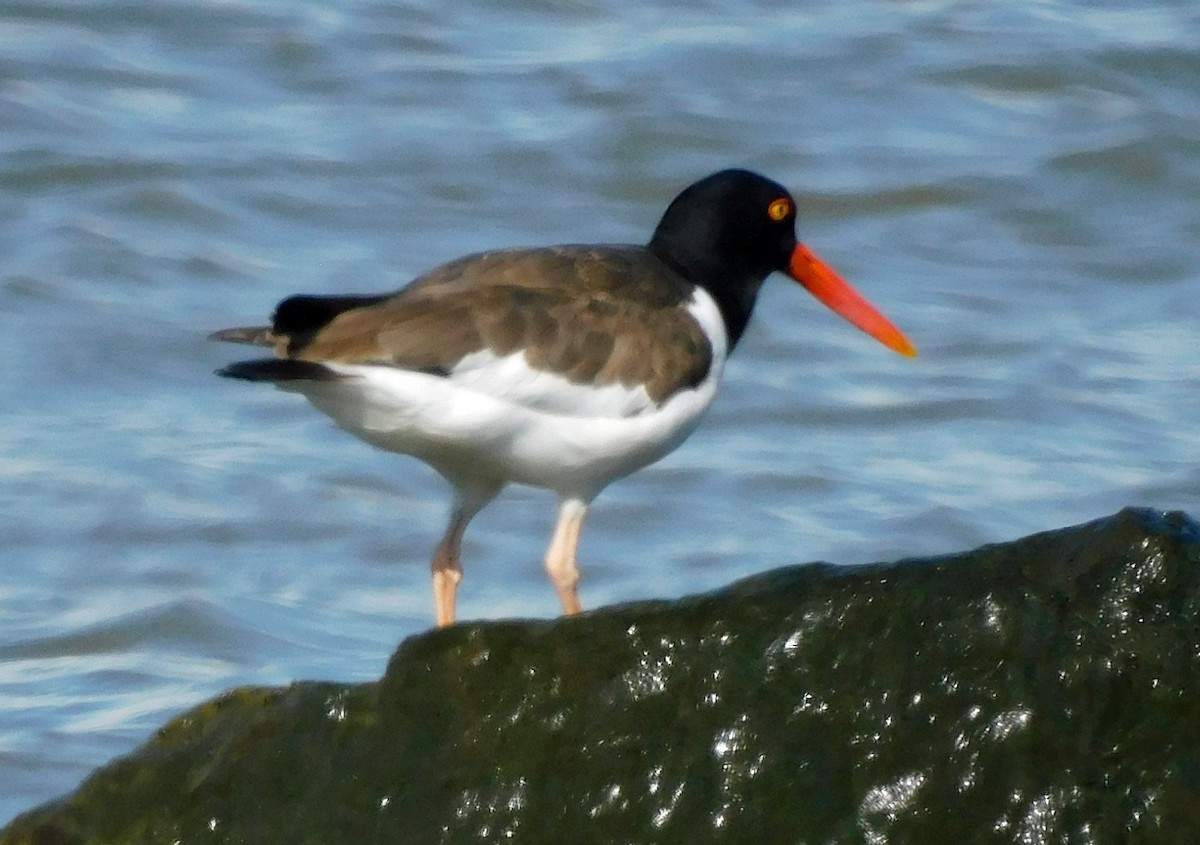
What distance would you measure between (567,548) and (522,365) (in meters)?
Answer: 0.62

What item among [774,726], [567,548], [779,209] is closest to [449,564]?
[567,548]

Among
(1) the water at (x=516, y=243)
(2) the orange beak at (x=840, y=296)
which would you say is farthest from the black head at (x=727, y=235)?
(1) the water at (x=516, y=243)

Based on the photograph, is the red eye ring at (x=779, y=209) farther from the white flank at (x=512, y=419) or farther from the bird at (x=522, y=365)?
the white flank at (x=512, y=419)

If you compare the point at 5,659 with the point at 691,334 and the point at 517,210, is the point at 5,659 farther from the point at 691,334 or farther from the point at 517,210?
the point at 517,210

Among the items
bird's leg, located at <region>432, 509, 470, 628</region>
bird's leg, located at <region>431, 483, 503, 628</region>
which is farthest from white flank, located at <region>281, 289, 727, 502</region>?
bird's leg, located at <region>432, 509, 470, 628</region>

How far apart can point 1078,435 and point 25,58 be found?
6241 mm

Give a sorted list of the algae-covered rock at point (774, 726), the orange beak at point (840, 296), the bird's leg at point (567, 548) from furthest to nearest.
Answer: the orange beak at point (840, 296) → the bird's leg at point (567, 548) → the algae-covered rock at point (774, 726)

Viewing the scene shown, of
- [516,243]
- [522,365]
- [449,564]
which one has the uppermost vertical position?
[522,365]

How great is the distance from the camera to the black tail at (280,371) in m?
4.11

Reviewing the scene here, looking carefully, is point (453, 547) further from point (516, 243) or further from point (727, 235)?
point (516, 243)

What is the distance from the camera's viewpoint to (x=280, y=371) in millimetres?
4137

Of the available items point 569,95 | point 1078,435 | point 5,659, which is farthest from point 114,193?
point 1078,435

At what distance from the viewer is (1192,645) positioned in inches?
123

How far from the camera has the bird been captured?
14.2 feet
